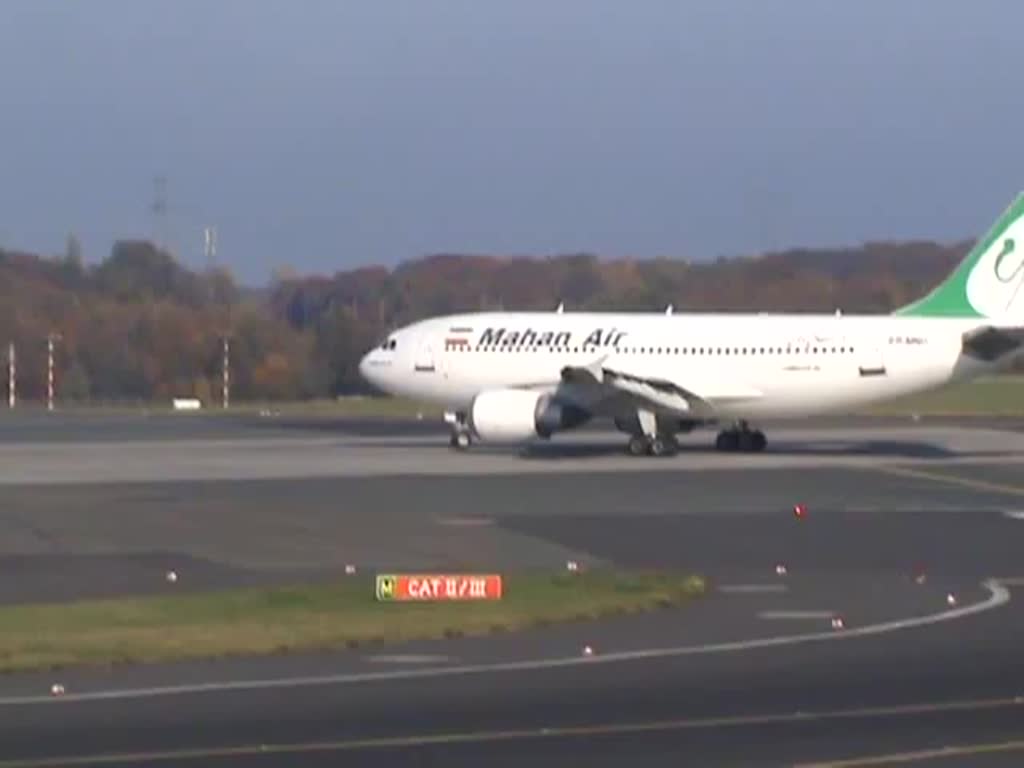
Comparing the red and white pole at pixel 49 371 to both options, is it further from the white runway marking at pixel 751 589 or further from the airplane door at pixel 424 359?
the white runway marking at pixel 751 589

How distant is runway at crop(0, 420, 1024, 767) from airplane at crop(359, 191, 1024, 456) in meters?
1.40

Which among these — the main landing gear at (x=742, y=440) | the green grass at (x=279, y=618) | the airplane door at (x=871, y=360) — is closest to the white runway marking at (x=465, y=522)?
the green grass at (x=279, y=618)

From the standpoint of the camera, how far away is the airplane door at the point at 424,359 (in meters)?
57.2

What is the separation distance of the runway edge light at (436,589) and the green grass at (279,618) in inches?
7.7

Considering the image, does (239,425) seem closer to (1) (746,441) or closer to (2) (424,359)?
(2) (424,359)

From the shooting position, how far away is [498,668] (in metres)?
19.3

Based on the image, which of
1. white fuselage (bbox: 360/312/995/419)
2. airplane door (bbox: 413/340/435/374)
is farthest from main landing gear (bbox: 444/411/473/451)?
airplane door (bbox: 413/340/435/374)

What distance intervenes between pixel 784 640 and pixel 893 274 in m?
150

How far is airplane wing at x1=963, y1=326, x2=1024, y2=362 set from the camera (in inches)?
2071

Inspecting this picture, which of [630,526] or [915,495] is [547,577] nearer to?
[630,526]

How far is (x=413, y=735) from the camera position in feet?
51.2

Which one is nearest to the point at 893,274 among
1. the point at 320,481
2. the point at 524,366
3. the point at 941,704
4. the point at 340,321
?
the point at 340,321

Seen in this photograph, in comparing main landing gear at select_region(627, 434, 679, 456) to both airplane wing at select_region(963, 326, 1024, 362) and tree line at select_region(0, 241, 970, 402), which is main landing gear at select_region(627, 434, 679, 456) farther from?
tree line at select_region(0, 241, 970, 402)

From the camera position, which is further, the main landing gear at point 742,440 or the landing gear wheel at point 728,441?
the landing gear wheel at point 728,441
